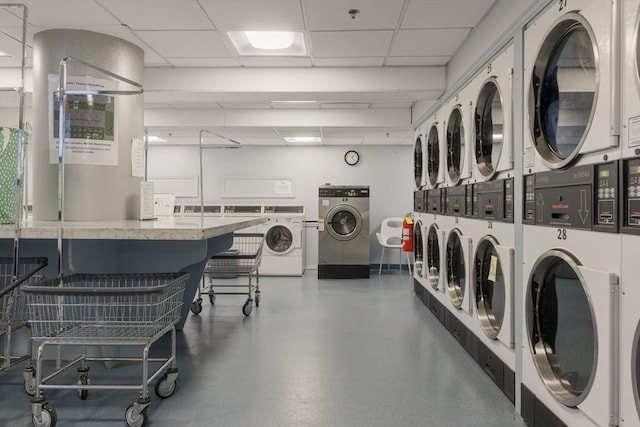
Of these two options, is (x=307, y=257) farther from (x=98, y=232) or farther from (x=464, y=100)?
(x=98, y=232)

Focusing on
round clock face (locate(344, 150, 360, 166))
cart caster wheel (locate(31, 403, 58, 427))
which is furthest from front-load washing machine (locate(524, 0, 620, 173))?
round clock face (locate(344, 150, 360, 166))

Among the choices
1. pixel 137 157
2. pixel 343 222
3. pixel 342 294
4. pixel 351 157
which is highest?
pixel 351 157

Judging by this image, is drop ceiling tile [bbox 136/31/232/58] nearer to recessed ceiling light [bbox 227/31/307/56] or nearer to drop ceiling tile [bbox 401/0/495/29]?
recessed ceiling light [bbox 227/31/307/56]

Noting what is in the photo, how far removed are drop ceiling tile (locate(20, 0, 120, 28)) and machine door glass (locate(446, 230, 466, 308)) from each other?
315 centimetres

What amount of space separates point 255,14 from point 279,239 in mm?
4907

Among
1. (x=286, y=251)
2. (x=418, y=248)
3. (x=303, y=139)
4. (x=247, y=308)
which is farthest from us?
(x=303, y=139)

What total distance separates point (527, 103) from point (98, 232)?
224 cm

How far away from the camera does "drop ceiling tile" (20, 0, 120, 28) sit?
10.2 ft

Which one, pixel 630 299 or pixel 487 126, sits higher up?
pixel 487 126

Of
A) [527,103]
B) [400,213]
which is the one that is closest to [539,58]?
[527,103]

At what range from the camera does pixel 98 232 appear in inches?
88.9

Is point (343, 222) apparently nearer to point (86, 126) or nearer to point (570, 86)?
point (86, 126)

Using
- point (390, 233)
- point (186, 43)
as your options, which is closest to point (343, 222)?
point (390, 233)

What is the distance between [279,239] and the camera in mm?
7816
